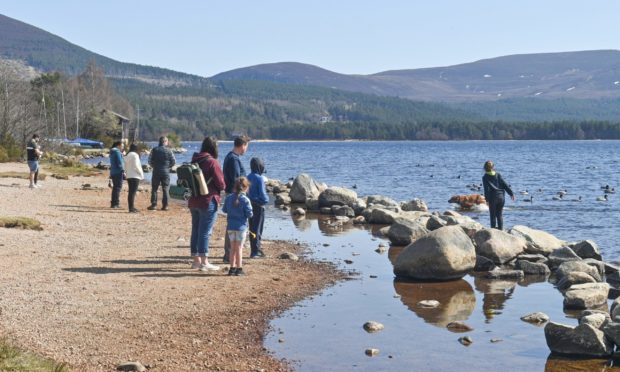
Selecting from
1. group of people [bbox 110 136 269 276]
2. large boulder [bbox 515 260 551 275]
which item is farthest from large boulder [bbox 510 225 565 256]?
group of people [bbox 110 136 269 276]

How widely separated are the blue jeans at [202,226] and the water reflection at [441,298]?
338cm

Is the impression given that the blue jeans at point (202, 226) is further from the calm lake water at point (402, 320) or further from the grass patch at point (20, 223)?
the grass patch at point (20, 223)

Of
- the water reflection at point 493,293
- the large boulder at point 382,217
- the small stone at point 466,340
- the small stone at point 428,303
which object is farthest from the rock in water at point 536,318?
the large boulder at point 382,217

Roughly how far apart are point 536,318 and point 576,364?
6.71 feet

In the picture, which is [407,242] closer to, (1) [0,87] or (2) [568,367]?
(2) [568,367]

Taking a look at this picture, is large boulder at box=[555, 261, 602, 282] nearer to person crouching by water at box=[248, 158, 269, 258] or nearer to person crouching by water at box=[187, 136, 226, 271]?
person crouching by water at box=[248, 158, 269, 258]

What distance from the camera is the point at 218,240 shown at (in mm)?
17875

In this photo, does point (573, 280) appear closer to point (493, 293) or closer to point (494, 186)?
point (493, 293)

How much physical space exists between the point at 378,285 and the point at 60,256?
5740 mm

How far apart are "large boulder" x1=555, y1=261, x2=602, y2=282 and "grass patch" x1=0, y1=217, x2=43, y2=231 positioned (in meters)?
11.0

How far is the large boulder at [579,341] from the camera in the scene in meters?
9.77

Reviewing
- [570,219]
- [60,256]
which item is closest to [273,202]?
[570,219]

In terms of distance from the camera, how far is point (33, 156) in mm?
27656

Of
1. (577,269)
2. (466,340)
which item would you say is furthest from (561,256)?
(466,340)
